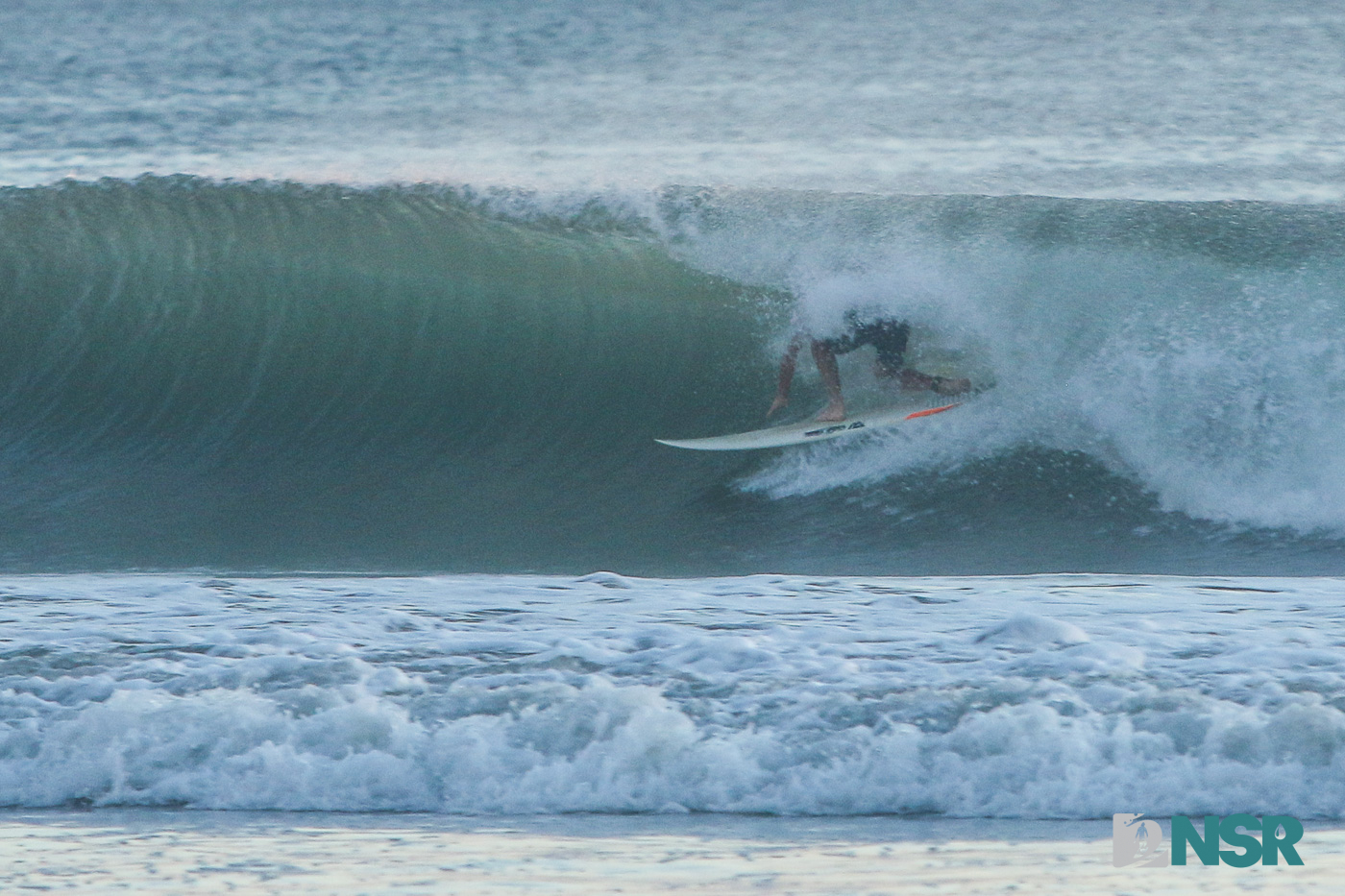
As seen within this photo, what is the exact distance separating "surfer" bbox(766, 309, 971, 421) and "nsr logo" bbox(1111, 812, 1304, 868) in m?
3.88

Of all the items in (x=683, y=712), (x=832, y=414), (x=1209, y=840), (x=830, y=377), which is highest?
(x=830, y=377)

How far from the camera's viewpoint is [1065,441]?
691cm

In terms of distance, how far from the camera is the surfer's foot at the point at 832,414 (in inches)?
266

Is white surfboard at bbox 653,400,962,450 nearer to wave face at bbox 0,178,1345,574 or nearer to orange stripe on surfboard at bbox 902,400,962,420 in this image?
orange stripe on surfboard at bbox 902,400,962,420

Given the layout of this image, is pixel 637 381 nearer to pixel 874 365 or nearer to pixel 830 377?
pixel 830 377

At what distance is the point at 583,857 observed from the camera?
2807 millimetres

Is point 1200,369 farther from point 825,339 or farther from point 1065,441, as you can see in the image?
point 825,339

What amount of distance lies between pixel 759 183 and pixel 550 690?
6801 mm

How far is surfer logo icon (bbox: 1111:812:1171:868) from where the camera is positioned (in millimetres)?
2771

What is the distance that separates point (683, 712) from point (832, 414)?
347 centimetres

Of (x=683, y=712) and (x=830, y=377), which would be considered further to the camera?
(x=830, y=377)

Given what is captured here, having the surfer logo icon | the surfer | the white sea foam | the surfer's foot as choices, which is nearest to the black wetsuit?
the surfer

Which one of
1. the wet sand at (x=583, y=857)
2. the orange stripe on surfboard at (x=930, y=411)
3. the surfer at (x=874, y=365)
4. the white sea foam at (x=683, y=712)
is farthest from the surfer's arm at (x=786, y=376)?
the wet sand at (x=583, y=857)

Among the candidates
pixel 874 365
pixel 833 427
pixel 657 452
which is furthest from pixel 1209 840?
pixel 657 452
